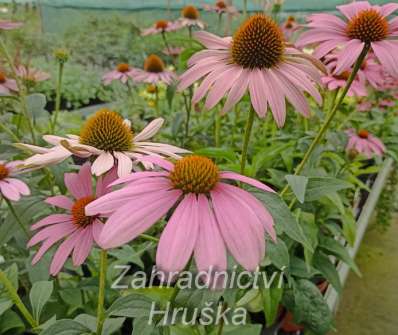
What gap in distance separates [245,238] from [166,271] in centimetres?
6

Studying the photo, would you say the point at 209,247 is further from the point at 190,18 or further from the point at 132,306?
the point at 190,18

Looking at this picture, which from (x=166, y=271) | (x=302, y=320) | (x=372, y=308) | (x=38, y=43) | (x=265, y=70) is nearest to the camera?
(x=166, y=271)

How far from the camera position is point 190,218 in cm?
33

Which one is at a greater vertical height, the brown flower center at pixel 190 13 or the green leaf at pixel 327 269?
the brown flower center at pixel 190 13

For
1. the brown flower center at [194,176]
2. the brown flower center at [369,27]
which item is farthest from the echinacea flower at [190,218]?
the brown flower center at [369,27]

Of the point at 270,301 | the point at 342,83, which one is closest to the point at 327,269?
the point at 270,301

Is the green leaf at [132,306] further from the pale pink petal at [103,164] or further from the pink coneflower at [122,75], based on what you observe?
the pink coneflower at [122,75]

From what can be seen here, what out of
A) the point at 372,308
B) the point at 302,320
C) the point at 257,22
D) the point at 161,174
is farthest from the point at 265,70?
the point at 372,308

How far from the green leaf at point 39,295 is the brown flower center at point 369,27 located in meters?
0.52

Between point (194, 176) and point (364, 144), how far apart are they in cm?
95

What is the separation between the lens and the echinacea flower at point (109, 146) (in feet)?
1.50

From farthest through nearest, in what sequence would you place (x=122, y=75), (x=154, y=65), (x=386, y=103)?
(x=386, y=103) → (x=122, y=75) → (x=154, y=65)

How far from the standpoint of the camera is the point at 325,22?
2.06ft

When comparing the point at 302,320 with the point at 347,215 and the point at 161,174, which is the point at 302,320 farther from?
the point at 161,174
